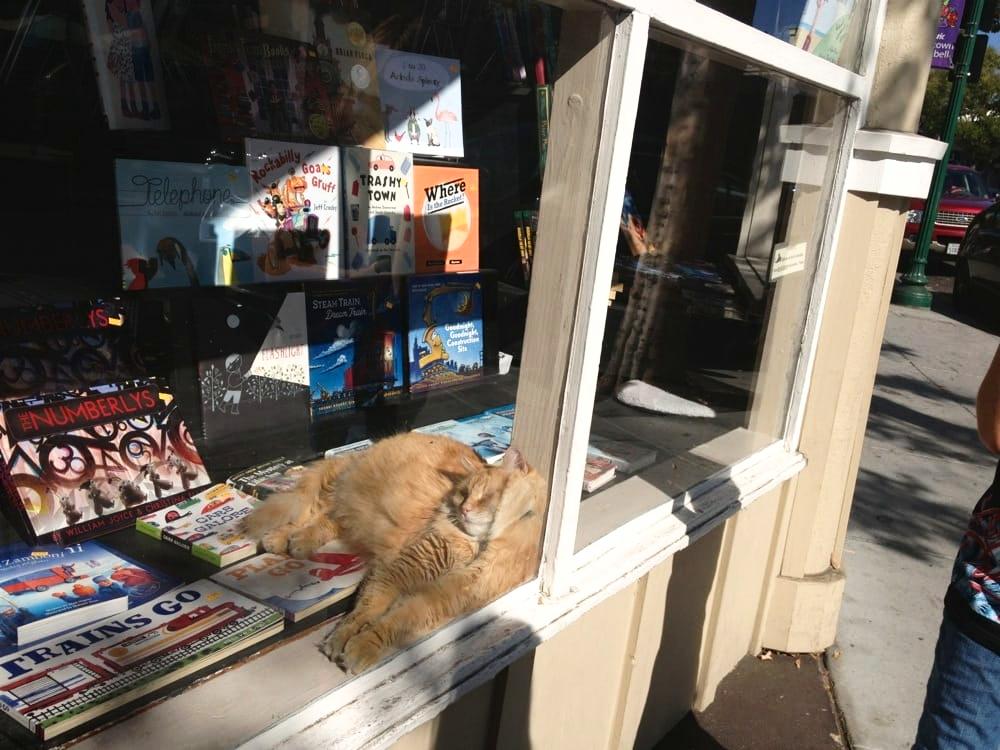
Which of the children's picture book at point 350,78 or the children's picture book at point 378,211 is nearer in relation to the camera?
the children's picture book at point 350,78

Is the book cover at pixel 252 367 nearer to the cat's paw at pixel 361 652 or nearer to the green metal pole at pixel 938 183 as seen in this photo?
the cat's paw at pixel 361 652

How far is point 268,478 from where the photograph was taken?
7.31ft

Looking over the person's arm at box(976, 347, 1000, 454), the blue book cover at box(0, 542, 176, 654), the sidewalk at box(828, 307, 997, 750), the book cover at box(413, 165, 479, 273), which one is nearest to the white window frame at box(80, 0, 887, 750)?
the blue book cover at box(0, 542, 176, 654)

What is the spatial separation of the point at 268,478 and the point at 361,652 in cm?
81

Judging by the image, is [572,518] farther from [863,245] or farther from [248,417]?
[863,245]

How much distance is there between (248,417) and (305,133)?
0.85m

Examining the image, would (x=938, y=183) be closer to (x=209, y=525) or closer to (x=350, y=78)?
(x=350, y=78)

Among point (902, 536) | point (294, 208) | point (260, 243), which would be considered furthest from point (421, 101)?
point (902, 536)

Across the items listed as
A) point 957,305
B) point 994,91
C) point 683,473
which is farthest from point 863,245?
point 994,91

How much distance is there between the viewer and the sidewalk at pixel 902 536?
125 inches

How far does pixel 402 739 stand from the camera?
158 cm

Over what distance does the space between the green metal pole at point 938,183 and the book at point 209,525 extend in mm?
8818

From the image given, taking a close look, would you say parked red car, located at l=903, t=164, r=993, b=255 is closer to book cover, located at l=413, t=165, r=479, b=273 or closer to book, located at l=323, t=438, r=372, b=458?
book cover, located at l=413, t=165, r=479, b=273

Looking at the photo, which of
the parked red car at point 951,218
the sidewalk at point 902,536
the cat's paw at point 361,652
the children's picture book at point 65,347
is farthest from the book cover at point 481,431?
the parked red car at point 951,218
